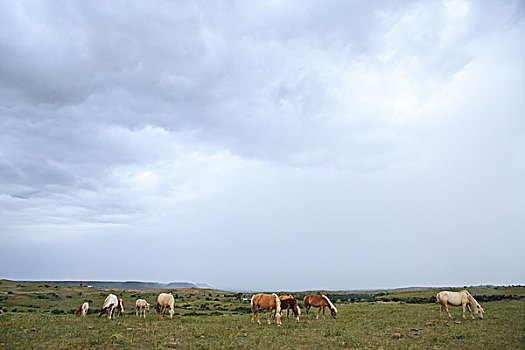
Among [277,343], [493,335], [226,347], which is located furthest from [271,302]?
[493,335]

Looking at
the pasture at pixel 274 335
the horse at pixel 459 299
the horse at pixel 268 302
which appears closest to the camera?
the pasture at pixel 274 335

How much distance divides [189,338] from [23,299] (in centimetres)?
4103

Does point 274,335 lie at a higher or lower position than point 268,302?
lower

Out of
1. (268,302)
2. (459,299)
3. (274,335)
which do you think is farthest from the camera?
(459,299)

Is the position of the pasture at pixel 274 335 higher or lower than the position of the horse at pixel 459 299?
lower

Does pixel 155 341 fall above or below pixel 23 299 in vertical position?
above

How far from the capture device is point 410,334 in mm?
18578

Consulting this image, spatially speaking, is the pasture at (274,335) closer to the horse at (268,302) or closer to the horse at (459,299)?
the horse at (459,299)

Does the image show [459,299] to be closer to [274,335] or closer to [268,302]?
[268,302]

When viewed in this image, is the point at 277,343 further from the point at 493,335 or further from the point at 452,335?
the point at 493,335

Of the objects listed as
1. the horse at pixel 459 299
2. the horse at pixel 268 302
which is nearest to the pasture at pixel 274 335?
the horse at pixel 459 299

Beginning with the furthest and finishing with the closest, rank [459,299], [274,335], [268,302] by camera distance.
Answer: [459,299], [268,302], [274,335]

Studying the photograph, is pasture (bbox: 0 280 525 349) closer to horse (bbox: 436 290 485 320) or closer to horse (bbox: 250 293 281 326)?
horse (bbox: 436 290 485 320)

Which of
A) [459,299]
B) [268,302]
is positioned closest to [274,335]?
[268,302]
